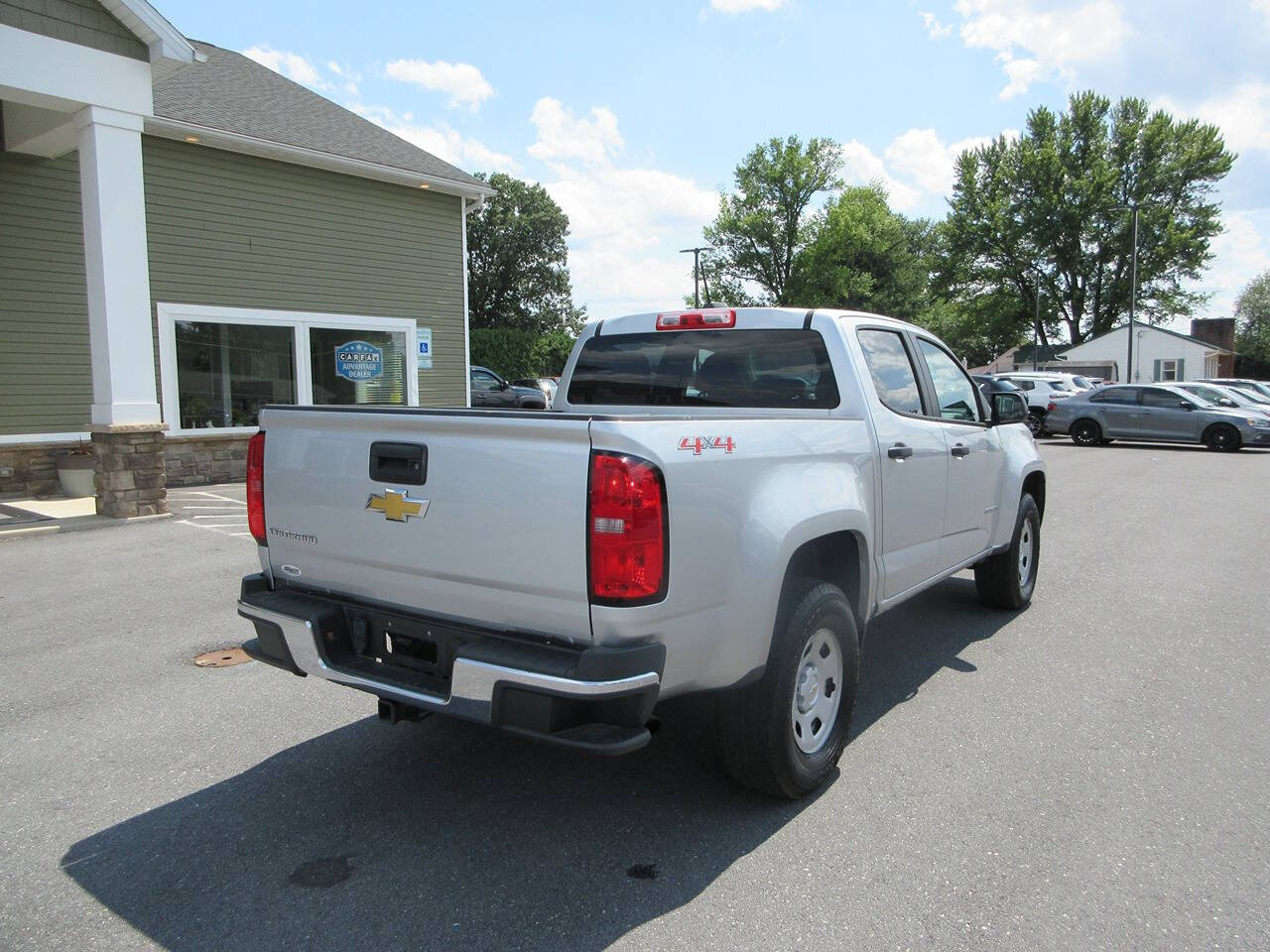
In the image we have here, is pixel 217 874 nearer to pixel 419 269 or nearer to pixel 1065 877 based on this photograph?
pixel 1065 877

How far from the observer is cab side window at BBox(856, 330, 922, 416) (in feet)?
14.0

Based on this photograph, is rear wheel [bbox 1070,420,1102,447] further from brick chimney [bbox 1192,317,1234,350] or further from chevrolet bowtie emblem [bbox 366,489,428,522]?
brick chimney [bbox 1192,317,1234,350]

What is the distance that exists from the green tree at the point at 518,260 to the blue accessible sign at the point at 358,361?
40083 millimetres

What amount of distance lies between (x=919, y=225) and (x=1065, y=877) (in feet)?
310

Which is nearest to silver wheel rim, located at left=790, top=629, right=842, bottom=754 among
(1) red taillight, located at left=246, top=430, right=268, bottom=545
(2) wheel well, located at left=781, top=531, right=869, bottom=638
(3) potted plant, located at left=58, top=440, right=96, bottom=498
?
(2) wheel well, located at left=781, top=531, right=869, bottom=638

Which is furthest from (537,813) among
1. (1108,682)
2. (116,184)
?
(116,184)

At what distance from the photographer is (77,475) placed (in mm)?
11383

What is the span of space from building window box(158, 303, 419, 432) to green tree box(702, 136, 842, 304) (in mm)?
48838

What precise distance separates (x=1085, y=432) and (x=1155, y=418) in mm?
1561

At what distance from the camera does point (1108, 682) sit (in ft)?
15.5

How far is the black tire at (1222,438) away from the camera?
64.4 feet

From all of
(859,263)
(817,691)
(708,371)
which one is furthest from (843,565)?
(859,263)

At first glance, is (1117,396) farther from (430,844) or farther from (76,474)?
(430,844)

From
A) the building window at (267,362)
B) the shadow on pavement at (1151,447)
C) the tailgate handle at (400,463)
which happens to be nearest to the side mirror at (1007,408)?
the tailgate handle at (400,463)
